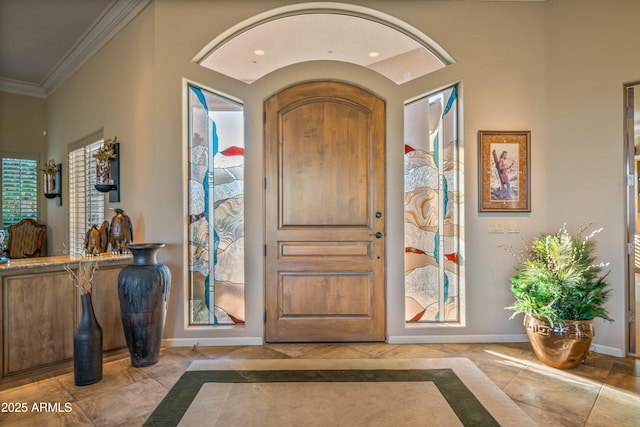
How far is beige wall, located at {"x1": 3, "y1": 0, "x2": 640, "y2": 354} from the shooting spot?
10.9ft

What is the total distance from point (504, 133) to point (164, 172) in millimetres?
3279

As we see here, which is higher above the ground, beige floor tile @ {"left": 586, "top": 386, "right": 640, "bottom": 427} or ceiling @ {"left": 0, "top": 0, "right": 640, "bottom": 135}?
ceiling @ {"left": 0, "top": 0, "right": 640, "bottom": 135}

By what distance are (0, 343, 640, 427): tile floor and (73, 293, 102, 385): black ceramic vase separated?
0.25ft

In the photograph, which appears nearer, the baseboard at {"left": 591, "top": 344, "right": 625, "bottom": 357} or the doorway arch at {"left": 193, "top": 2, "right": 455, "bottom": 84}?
the baseboard at {"left": 591, "top": 344, "right": 625, "bottom": 357}

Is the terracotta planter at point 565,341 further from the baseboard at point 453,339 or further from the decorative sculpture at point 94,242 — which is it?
the decorative sculpture at point 94,242

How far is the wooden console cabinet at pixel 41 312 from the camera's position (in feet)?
8.33

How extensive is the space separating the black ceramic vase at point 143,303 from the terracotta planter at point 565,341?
3114mm

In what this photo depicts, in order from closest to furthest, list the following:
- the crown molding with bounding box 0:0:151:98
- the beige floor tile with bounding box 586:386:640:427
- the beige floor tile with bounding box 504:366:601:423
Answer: the beige floor tile with bounding box 586:386:640:427 → the beige floor tile with bounding box 504:366:601:423 → the crown molding with bounding box 0:0:151:98

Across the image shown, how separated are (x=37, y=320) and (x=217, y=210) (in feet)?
5.34

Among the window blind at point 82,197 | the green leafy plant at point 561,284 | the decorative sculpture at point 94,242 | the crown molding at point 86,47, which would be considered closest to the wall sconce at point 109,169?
the window blind at point 82,197

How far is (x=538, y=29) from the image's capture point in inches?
135

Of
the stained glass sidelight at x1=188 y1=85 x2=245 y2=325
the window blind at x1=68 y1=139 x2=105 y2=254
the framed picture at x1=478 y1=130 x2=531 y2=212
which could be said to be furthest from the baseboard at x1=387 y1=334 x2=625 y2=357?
the window blind at x1=68 y1=139 x2=105 y2=254

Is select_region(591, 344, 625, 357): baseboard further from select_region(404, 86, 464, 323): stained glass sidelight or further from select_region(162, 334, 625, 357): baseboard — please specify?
select_region(404, 86, 464, 323): stained glass sidelight

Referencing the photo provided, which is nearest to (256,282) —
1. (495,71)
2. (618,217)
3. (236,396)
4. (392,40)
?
(236,396)
